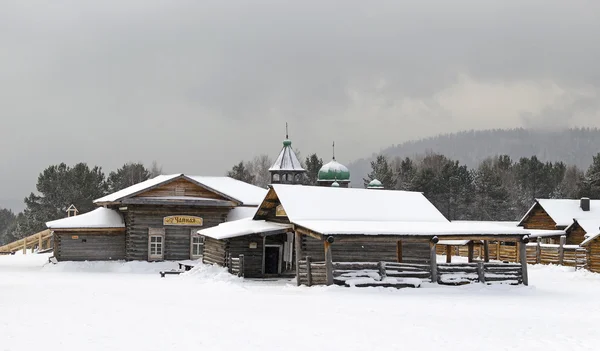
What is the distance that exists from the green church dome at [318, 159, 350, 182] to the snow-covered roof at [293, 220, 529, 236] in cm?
3761

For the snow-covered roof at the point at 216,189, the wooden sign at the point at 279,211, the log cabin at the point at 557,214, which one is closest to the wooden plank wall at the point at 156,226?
the snow-covered roof at the point at 216,189

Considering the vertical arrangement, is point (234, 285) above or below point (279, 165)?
below

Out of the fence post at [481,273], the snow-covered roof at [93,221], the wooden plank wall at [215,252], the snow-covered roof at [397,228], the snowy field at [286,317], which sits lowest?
the snowy field at [286,317]

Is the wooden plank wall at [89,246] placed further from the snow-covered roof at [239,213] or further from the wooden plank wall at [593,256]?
the wooden plank wall at [593,256]

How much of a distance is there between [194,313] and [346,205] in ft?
47.7

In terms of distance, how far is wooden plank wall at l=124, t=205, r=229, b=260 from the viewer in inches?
1700

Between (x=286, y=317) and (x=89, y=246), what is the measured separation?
1078 inches

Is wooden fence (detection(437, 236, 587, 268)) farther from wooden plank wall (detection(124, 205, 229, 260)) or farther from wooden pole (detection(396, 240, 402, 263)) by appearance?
wooden plank wall (detection(124, 205, 229, 260))

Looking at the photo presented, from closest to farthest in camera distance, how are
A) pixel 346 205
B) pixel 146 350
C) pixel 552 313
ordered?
pixel 146 350, pixel 552 313, pixel 346 205

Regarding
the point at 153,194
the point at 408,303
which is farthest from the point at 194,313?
the point at 153,194

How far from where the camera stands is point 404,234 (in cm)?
2841

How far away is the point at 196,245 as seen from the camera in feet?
145

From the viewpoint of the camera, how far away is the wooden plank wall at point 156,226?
1700 inches

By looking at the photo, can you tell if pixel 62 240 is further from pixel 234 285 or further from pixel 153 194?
pixel 234 285
